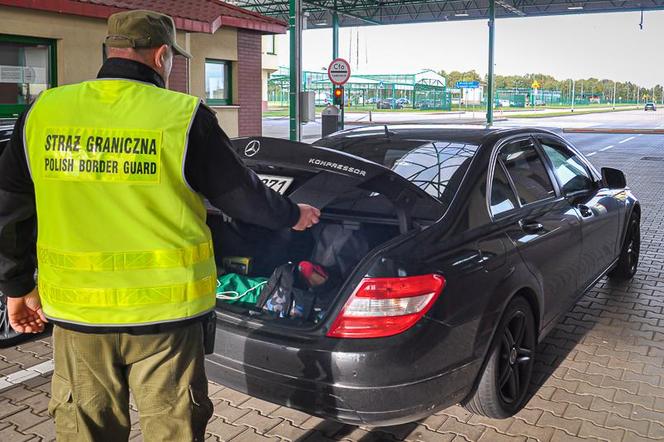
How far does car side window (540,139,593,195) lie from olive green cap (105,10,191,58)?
3182 millimetres

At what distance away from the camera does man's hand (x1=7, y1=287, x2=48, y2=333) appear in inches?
96.3

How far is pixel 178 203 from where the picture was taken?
2193mm

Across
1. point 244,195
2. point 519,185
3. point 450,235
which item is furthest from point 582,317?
point 244,195

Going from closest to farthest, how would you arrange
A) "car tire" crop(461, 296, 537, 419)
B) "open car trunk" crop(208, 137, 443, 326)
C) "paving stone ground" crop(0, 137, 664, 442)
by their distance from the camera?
"open car trunk" crop(208, 137, 443, 326)
"car tire" crop(461, 296, 537, 419)
"paving stone ground" crop(0, 137, 664, 442)

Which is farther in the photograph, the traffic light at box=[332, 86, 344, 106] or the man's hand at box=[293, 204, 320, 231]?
the traffic light at box=[332, 86, 344, 106]

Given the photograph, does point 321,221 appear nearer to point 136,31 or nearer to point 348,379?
point 348,379

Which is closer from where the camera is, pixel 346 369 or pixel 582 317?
pixel 346 369

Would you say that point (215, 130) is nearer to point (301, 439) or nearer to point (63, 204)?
point (63, 204)

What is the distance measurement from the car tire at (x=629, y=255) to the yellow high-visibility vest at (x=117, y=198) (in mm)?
5018

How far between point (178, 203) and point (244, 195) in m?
0.22

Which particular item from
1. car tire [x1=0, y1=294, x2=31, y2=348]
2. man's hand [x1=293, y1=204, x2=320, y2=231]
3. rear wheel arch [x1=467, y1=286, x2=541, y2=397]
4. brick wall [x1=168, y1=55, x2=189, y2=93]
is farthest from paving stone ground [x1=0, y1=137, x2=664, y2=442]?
brick wall [x1=168, y1=55, x2=189, y2=93]

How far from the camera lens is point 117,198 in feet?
7.03

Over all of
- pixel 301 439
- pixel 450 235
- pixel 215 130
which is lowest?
pixel 301 439

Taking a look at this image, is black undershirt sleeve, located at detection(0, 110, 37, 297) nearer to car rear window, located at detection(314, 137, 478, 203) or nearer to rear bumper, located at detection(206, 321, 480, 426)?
rear bumper, located at detection(206, 321, 480, 426)
